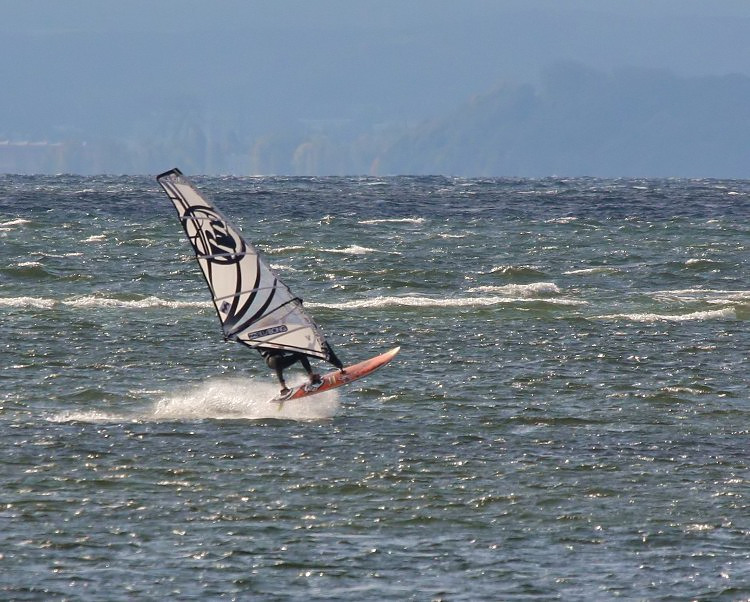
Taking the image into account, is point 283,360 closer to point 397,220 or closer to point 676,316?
point 676,316

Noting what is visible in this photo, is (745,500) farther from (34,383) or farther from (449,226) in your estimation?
(449,226)

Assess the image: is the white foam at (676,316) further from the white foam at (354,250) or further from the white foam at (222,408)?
the white foam at (354,250)

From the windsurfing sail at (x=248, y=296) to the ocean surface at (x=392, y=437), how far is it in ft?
5.02

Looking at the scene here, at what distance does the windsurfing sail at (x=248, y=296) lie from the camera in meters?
30.7

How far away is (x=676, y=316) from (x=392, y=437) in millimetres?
19840

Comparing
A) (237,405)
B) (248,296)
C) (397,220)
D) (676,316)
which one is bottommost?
(397,220)

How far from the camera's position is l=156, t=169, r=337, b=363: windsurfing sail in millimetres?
30672

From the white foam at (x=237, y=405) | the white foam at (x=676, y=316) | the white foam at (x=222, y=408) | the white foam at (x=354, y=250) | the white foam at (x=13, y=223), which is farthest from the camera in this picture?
the white foam at (x=13, y=223)

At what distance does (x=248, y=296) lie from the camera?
31.0 m

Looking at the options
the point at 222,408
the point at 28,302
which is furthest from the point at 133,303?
the point at 222,408

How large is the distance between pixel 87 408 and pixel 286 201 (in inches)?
2560

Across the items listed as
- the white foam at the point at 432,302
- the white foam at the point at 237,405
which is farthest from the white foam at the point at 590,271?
the white foam at the point at 237,405

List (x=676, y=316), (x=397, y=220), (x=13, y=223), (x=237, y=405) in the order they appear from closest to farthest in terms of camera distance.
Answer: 1. (x=237, y=405)
2. (x=676, y=316)
3. (x=13, y=223)
4. (x=397, y=220)

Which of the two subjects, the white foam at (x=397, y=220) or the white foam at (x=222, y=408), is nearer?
the white foam at (x=222, y=408)
